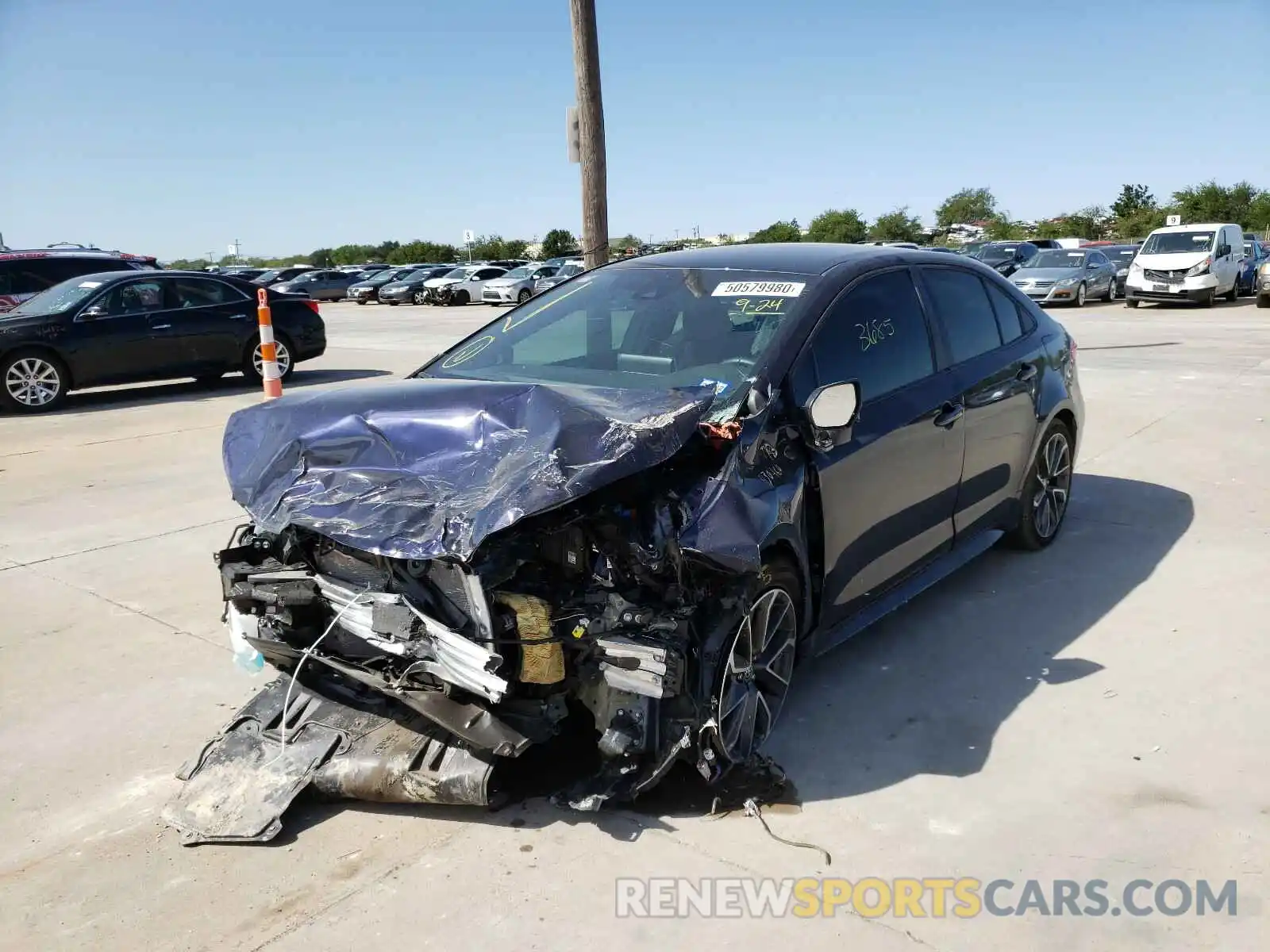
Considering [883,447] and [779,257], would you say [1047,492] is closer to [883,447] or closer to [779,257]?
[883,447]

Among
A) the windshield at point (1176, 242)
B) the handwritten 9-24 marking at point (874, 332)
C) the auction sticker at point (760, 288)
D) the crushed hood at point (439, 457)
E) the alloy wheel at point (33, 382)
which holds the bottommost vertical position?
the alloy wheel at point (33, 382)

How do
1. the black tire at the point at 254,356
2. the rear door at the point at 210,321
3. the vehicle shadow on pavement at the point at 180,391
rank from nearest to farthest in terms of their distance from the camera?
the vehicle shadow on pavement at the point at 180,391 → the rear door at the point at 210,321 → the black tire at the point at 254,356

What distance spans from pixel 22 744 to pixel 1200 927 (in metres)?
4.03

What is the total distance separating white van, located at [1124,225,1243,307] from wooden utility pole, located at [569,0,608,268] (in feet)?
60.2

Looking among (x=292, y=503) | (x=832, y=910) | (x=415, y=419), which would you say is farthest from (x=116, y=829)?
(x=832, y=910)

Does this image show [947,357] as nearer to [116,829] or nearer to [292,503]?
[292,503]

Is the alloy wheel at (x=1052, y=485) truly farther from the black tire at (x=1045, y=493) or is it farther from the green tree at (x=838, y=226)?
the green tree at (x=838, y=226)

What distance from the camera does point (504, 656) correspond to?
3211mm

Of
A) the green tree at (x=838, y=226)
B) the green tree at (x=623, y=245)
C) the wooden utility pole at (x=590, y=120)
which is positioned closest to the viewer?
the wooden utility pole at (x=590, y=120)

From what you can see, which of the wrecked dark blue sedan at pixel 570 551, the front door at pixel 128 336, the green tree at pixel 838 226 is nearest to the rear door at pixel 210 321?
the front door at pixel 128 336

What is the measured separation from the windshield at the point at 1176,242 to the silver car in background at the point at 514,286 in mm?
18444

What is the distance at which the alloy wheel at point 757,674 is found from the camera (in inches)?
140

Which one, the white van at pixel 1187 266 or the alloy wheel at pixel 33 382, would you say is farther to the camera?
the white van at pixel 1187 266

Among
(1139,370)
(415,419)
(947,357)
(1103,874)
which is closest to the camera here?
(1103,874)
